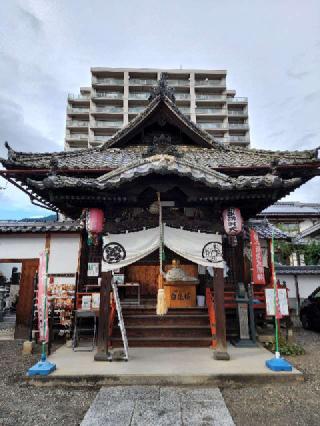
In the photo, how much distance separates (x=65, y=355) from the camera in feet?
24.6

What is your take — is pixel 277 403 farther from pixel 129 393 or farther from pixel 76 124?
pixel 76 124

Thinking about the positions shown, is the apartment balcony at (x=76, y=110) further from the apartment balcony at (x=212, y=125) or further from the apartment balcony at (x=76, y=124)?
the apartment balcony at (x=212, y=125)

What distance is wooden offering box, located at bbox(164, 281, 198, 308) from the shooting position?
1007 cm

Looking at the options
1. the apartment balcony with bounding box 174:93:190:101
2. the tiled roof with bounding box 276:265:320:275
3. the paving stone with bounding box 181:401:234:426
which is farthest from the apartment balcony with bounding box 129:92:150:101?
the paving stone with bounding box 181:401:234:426

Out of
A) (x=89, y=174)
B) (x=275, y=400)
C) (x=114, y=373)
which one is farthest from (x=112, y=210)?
(x=275, y=400)

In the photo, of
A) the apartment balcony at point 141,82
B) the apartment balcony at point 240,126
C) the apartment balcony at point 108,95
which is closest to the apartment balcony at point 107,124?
the apartment balcony at point 108,95

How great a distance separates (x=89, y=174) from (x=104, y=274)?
4304mm

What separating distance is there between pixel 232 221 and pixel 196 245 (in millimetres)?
1159

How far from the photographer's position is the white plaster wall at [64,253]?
11.9 meters

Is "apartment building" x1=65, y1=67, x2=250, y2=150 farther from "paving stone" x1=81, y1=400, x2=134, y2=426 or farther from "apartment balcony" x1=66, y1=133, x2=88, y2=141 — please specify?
"paving stone" x1=81, y1=400, x2=134, y2=426

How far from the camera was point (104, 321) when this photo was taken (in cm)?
716

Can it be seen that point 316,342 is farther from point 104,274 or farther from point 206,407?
point 104,274

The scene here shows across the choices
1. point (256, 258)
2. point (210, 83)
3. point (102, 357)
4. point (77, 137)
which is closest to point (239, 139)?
point (210, 83)

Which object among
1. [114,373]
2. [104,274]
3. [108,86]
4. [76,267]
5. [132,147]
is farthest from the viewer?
[108,86]
